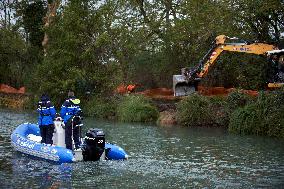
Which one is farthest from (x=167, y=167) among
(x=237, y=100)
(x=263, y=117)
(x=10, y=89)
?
(x=10, y=89)

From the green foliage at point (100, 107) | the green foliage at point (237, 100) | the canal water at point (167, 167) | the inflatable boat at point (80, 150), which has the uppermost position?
the green foliage at point (237, 100)

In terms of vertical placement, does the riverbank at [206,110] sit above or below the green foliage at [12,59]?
below

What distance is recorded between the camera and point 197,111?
30266 mm

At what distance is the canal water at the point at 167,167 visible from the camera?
14.3 m

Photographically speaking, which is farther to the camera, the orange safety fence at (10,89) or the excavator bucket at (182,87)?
the orange safety fence at (10,89)

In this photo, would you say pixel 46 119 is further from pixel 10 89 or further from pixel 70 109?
pixel 10 89

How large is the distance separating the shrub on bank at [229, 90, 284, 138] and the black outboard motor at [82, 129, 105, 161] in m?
10.8

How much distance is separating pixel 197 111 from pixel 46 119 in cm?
1311

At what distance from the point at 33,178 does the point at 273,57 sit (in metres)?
18.0

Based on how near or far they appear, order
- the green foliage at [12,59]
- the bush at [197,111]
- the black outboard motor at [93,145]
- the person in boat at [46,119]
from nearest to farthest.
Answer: the black outboard motor at [93,145], the person in boat at [46,119], the bush at [197,111], the green foliage at [12,59]

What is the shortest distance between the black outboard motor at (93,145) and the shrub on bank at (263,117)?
1077cm

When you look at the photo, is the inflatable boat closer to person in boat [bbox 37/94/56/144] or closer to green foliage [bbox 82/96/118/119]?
person in boat [bbox 37/94/56/144]

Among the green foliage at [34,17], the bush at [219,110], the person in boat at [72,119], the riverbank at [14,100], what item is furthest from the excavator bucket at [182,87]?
the green foliage at [34,17]

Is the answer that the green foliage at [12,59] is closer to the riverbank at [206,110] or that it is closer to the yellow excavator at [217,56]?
the riverbank at [206,110]
